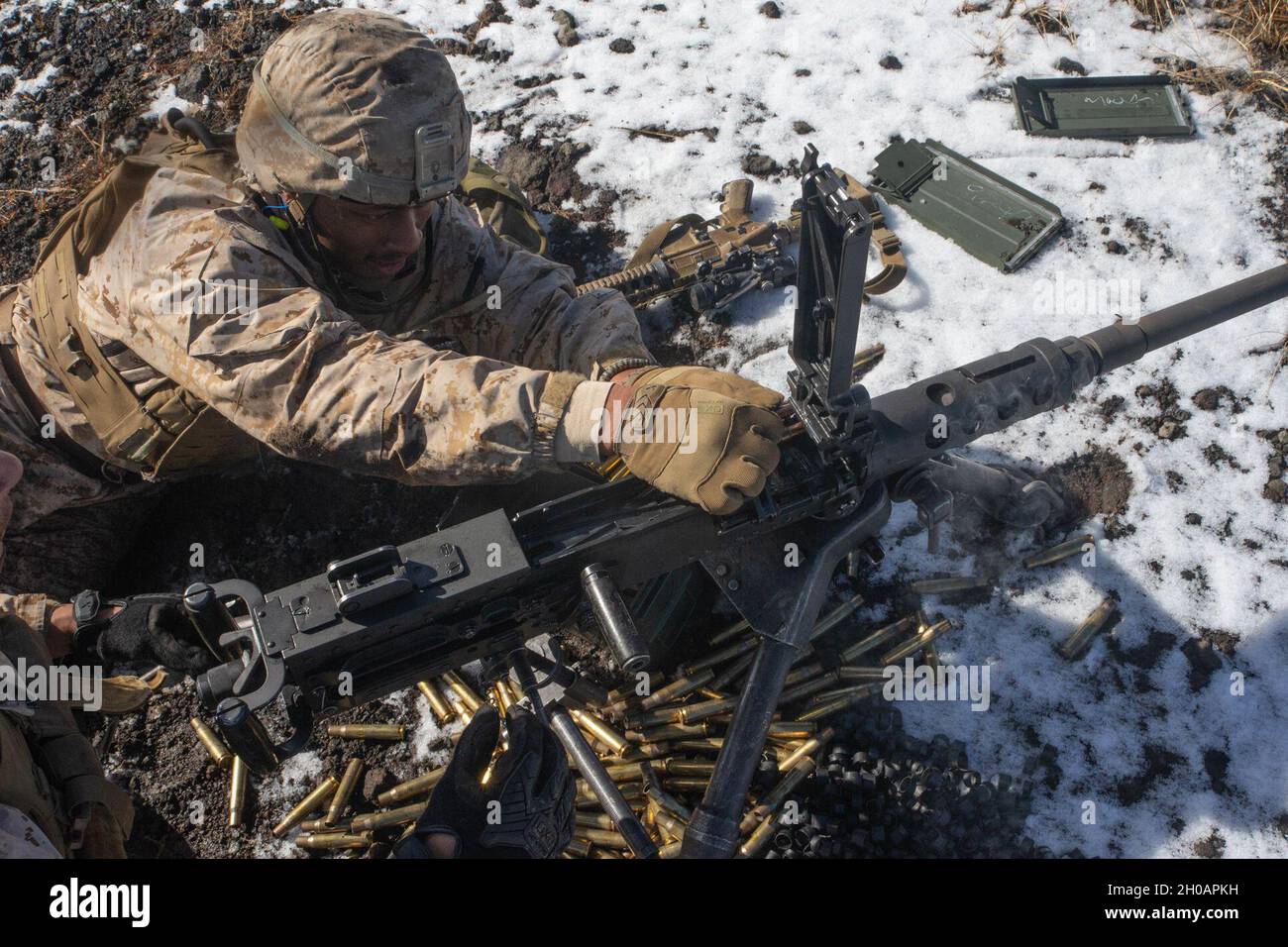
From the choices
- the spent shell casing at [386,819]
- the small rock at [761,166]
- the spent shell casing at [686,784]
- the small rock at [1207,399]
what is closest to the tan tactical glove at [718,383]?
the spent shell casing at [686,784]

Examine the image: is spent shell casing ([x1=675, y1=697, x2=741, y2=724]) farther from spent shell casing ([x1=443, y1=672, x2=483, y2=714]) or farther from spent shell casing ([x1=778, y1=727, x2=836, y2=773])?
spent shell casing ([x1=443, y1=672, x2=483, y2=714])

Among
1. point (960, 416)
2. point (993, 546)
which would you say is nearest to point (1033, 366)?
point (960, 416)

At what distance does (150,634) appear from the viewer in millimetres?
3793

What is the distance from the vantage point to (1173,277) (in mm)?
5797

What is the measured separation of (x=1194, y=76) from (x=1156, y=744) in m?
4.52

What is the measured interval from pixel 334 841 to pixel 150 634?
132 cm

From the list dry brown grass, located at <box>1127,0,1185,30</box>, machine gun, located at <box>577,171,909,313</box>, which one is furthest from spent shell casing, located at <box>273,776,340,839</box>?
dry brown grass, located at <box>1127,0,1185,30</box>

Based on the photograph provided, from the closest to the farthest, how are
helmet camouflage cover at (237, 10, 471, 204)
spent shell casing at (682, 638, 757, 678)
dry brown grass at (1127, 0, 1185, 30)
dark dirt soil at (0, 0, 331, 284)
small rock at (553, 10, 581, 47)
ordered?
1. helmet camouflage cover at (237, 10, 471, 204)
2. spent shell casing at (682, 638, 757, 678)
3. dark dirt soil at (0, 0, 331, 284)
4. dry brown grass at (1127, 0, 1185, 30)
5. small rock at (553, 10, 581, 47)

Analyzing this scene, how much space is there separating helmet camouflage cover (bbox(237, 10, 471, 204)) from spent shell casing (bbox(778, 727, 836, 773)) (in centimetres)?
283

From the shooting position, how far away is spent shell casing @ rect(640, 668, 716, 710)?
4.64 metres

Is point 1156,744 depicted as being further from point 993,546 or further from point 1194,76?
point 1194,76

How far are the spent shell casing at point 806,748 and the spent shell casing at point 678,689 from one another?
0.53 m

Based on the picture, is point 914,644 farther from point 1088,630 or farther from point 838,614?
point 1088,630
